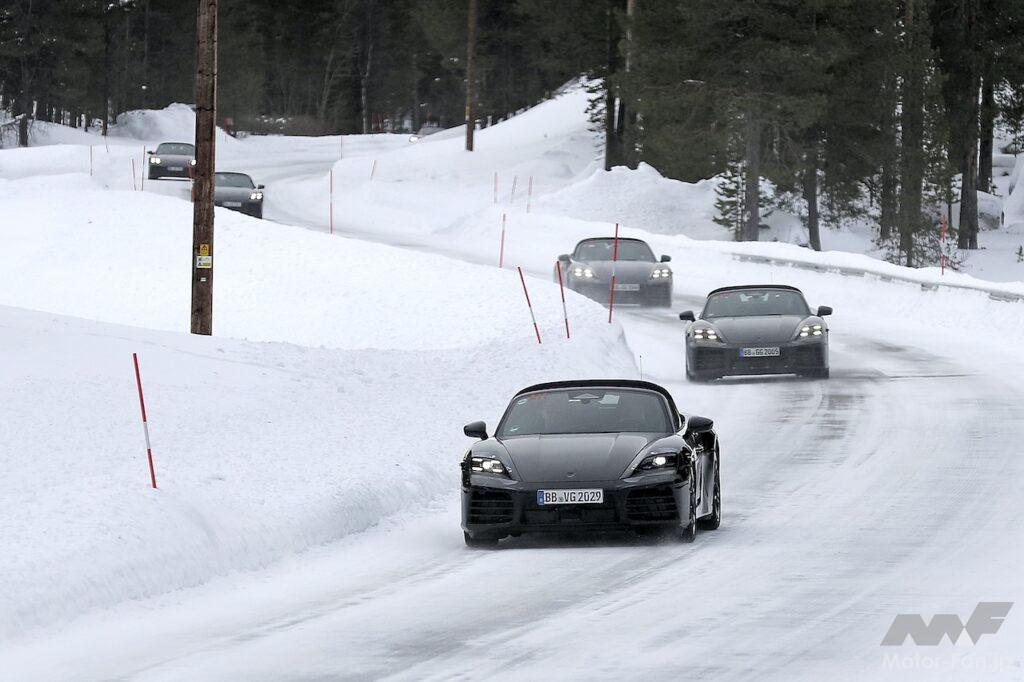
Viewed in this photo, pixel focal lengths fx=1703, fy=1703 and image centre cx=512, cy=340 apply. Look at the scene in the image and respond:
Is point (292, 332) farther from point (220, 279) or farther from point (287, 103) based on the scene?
point (287, 103)

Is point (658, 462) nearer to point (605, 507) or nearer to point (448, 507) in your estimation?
point (605, 507)

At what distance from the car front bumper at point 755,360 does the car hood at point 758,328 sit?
0.09 meters

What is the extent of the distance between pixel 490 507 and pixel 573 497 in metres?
0.65

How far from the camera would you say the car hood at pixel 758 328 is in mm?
24188

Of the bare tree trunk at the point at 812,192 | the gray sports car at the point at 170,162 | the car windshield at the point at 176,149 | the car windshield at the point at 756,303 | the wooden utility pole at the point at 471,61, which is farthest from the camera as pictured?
the wooden utility pole at the point at 471,61

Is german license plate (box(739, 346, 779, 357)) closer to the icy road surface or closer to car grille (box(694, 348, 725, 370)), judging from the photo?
car grille (box(694, 348, 725, 370))

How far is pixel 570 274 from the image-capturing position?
36.8m

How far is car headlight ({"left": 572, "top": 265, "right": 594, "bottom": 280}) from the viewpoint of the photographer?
118 feet

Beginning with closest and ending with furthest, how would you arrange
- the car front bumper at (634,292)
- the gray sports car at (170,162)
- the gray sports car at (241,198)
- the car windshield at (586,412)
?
the car windshield at (586,412)
the car front bumper at (634,292)
the gray sports car at (241,198)
the gray sports car at (170,162)

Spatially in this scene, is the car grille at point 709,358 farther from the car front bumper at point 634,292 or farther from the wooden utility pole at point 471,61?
the wooden utility pole at point 471,61

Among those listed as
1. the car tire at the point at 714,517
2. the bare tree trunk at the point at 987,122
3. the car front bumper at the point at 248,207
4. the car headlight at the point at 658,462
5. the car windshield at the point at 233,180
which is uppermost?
the bare tree trunk at the point at 987,122

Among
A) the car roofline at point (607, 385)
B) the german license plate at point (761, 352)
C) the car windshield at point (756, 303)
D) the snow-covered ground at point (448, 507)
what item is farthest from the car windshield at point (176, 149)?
the car roofline at point (607, 385)

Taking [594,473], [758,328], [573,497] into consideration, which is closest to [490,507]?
[573,497]

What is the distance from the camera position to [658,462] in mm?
12258
